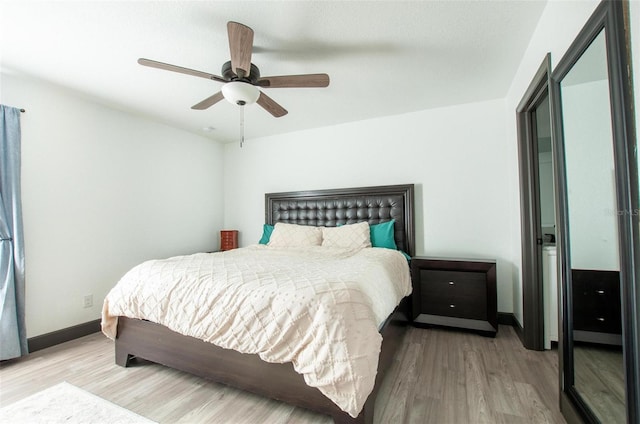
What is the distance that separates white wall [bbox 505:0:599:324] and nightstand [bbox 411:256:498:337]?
0.29 metres

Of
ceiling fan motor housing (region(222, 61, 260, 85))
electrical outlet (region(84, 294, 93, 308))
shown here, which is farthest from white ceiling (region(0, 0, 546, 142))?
electrical outlet (region(84, 294, 93, 308))

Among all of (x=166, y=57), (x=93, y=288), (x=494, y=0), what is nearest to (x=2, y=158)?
(x=93, y=288)

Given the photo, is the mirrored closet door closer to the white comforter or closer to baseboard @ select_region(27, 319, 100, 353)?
the white comforter

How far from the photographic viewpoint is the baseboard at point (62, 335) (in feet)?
7.79

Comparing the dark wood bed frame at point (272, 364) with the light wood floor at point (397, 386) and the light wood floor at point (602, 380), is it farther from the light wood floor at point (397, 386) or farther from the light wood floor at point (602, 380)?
the light wood floor at point (602, 380)

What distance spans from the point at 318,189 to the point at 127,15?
8.48 ft

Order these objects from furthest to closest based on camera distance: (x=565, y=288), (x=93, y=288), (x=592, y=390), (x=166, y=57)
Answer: (x=93, y=288) < (x=166, y=57) < (x=565, y=288) < (x=592, y=390)

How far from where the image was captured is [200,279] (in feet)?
5.63

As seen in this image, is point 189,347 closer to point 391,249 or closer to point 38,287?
point 38,287

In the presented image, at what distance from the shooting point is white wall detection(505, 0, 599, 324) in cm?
129

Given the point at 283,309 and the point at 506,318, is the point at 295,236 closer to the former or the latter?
the point at 283,309

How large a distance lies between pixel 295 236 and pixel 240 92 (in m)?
1.83

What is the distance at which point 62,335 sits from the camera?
2.55 metres

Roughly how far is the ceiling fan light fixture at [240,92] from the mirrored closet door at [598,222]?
5.90ft
